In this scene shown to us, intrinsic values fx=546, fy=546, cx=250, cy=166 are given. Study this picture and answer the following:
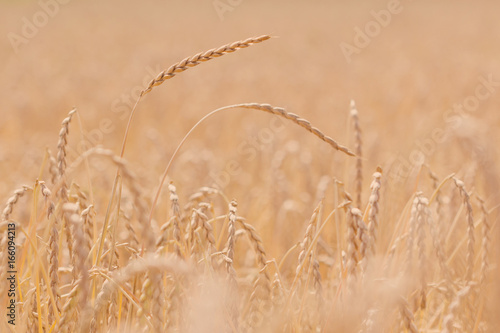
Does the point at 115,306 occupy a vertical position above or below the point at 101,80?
below

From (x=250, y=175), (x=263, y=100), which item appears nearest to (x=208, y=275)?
(x=250, y=175)

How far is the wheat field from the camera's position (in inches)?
41.8

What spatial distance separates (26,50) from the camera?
9656mm

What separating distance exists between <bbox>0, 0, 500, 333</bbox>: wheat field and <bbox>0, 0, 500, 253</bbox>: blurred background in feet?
0.10

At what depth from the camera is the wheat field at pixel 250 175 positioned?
3.48 feet

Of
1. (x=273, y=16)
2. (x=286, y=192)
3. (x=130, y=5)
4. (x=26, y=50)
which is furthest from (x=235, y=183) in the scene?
(x=130, y=5)

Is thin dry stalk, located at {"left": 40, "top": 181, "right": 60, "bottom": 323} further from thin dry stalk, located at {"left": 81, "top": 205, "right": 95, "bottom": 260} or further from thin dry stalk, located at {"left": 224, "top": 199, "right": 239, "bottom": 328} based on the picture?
thin dry stalk, located at {"left": 224, "top": 199, "right": 239, "bottom": 328}

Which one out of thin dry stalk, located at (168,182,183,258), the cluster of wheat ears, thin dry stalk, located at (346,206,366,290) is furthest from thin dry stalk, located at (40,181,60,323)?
thin dry stalk, located at (346,206,366,290)

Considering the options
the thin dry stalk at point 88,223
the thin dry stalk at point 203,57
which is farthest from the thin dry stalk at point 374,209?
the thin dry stalk at point 88,223

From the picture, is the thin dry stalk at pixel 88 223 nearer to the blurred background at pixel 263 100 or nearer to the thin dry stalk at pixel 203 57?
the blurred background at pixel 263 100

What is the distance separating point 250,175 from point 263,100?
9.02 feet

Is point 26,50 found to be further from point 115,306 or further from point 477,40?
point 115,306

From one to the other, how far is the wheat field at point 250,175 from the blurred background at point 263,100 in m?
0.03

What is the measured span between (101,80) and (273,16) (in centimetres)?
950
